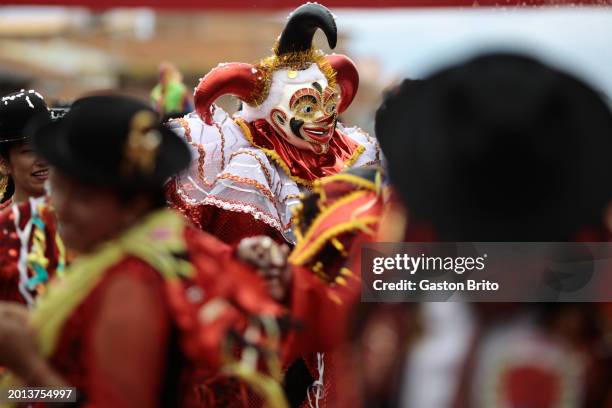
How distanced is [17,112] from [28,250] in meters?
0.86

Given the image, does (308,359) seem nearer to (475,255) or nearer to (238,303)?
(238,303)

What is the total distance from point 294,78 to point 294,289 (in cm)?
218

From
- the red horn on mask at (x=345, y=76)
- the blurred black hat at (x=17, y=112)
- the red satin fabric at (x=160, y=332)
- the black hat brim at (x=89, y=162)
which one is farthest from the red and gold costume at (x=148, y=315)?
the red horn on mask at (x=345, y=76)

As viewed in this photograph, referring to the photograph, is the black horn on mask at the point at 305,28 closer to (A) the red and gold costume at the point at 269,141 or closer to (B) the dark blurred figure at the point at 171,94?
(A) the red and gold costume at the point at 269,141

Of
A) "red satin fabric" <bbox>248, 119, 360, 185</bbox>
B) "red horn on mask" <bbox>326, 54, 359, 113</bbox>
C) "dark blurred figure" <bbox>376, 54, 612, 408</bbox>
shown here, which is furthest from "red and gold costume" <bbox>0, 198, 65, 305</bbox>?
"red horn on mask" <bbox>326, 54, 359, 113</bbox>

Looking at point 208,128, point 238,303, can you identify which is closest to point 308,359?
point 208,128

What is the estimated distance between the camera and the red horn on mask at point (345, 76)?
174 inches

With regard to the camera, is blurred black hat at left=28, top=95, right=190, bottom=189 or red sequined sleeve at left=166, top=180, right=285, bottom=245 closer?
blurred black hat at left=28, top=95, right=190, bottom=189

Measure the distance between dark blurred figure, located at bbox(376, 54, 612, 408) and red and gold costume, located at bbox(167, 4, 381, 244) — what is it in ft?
7.81

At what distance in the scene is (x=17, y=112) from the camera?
3.21 metres

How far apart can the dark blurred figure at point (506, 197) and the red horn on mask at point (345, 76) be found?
114 inches

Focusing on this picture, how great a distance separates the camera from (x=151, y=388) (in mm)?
1795

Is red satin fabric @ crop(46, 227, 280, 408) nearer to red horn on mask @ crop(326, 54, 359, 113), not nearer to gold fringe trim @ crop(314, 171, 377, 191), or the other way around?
gold fringe trim @ crop(314, 171, 377, 191)

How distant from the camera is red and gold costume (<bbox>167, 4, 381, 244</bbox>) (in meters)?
3.94
